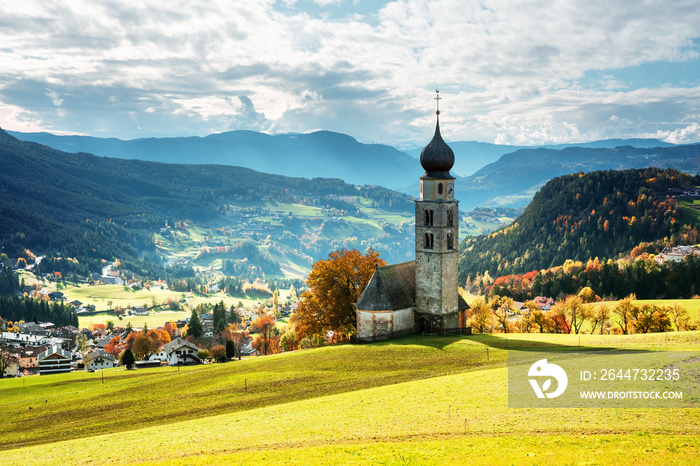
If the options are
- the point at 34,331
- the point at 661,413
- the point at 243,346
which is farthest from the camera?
the point at 34,331

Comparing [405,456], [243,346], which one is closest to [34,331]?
[243,346]

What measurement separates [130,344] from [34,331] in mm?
35208

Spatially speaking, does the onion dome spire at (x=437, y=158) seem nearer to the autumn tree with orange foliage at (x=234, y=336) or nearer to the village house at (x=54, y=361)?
the autumn tree with orange foliage at (x=234, y=336)

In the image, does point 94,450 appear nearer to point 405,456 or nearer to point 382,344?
point 405,456

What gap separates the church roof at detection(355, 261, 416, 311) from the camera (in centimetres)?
5744

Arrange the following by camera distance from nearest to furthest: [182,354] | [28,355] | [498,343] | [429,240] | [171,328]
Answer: [498,343], [429,240], [182,354], [28,355], [171,328]

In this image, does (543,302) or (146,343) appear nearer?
(543,302)

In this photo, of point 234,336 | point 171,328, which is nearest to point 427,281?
point 234,336

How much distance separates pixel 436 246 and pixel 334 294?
15082 millimetres

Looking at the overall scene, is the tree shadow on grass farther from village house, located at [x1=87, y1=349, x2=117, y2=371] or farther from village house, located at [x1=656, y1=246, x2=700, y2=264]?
village house, located at [x1=656, y1=246, x2=700, y2=264]

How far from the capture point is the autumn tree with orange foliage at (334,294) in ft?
214

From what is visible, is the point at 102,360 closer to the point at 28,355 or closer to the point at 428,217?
the point at 28,355

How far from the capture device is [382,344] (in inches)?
2163

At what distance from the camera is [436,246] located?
2314 inches
